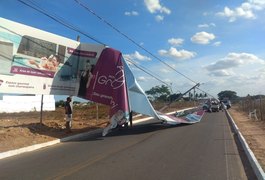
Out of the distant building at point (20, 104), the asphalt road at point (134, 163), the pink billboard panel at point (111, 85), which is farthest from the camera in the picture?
the distant building at point (20, 104)

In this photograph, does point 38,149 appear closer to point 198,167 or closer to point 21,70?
point 21,70

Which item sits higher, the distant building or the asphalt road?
the distant building

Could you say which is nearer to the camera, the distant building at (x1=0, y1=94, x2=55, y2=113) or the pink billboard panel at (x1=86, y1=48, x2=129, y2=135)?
the pink billboard panel at (x1=86, y1=48, x2=129, y2=135)

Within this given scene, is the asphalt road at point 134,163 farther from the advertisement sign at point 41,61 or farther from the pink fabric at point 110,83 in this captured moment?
the advertisement sign at point 41,61

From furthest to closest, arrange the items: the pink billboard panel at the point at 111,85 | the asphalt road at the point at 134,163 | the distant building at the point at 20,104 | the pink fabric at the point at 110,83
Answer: the distant building at the point at 20,104 → the pink fabric at the point at 110,83 → the pink billboard panel at the point at 111,85 → the asphalt road at the point at 134,163

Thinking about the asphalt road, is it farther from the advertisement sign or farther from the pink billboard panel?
the advertisement sign

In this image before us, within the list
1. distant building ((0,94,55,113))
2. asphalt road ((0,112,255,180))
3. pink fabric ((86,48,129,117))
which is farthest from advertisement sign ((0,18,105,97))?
distant building ((0,94,55,113))

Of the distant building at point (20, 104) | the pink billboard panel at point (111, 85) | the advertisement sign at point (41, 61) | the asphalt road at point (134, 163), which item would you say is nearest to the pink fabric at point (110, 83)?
the pink billboard panel at point (111, 85)

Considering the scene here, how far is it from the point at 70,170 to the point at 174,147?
5749 millimetres

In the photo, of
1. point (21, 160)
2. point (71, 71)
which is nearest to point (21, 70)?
point (71, 71)

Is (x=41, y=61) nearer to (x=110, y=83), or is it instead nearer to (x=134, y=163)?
(x=110, y=83)

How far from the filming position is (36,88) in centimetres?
2108

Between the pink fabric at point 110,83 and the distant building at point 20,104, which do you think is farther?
the distant building at point 20,104

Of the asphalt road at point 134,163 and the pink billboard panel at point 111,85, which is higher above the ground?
the pink billboard panel at point 111,85
